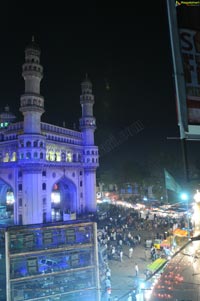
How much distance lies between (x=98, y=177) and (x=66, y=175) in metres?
35.0

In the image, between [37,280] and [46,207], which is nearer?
[37,280]

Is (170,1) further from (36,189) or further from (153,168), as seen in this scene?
(153,168)

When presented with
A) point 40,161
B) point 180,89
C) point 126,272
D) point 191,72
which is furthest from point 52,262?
point 40,161

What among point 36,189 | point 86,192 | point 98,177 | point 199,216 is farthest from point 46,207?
point 98,177

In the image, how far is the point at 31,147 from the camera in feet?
115

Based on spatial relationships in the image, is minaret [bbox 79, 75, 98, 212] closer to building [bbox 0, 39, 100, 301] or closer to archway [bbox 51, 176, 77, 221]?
building [bbox 0, 39, 100, 301]

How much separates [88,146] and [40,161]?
12.8 meters

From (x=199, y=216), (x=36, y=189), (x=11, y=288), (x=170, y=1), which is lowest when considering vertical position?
(x=11, y=288)

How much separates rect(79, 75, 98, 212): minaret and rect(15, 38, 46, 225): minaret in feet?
36.9

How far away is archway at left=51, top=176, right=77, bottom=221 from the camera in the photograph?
4369cm

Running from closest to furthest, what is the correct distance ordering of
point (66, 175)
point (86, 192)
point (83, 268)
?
point (83, 268) → point (66, 175) → point (86, 192)

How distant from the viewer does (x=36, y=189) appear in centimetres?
3459

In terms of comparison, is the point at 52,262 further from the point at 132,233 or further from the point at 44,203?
the point at 44,203

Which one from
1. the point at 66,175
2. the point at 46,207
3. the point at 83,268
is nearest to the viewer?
the point at 83,268
